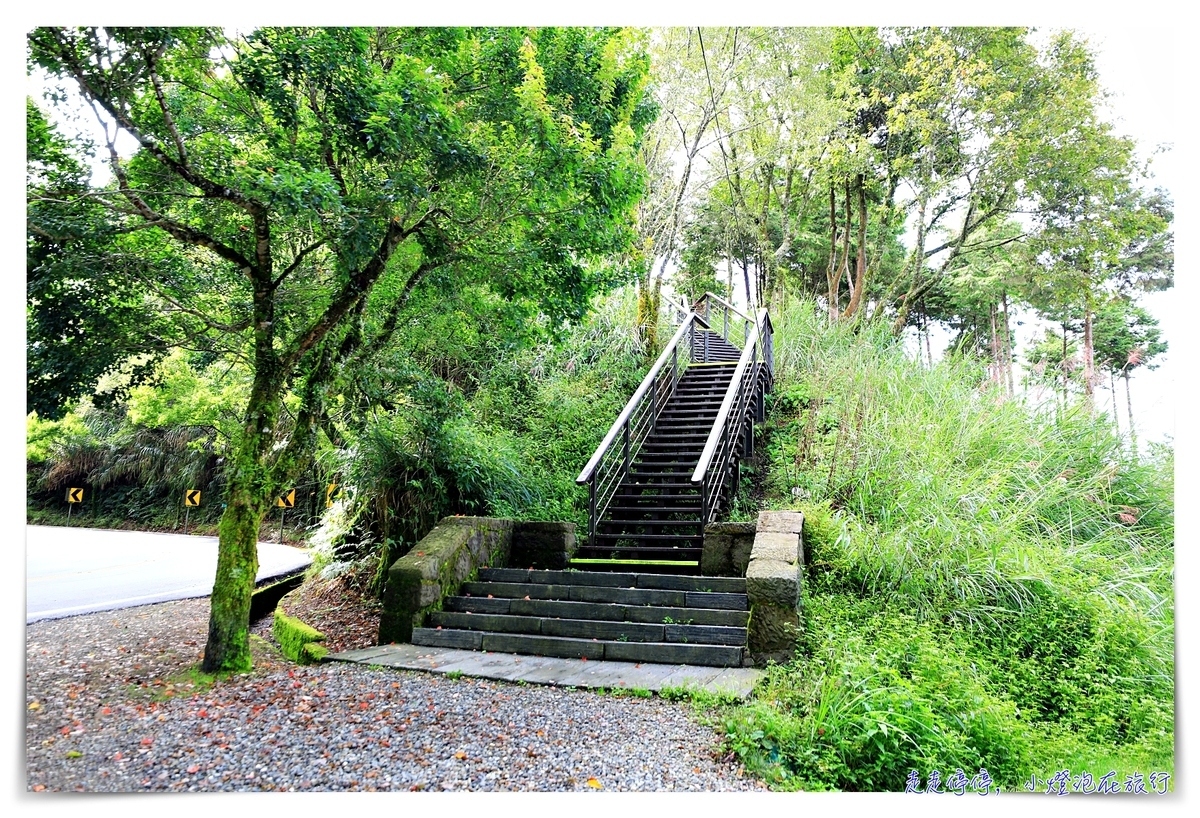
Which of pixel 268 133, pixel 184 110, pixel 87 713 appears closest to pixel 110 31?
pixel 184 110

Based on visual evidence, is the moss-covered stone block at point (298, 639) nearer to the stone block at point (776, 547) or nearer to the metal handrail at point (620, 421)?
the metal handrail at point (620, 421)

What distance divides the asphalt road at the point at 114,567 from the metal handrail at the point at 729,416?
13.1 feet

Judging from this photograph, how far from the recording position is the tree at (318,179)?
3531mm

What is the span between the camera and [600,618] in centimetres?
457

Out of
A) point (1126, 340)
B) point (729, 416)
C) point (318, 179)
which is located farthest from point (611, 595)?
point (1126, 340)

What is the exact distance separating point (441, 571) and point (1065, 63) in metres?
6.88

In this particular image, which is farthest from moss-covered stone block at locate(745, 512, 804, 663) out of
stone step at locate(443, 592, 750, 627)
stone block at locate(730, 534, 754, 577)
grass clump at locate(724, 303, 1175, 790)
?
stone block at locate(730, 534, 754, 577)

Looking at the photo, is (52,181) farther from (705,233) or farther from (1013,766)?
(705,233)

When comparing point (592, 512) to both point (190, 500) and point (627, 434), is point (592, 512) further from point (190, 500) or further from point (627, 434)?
point (190, 500)

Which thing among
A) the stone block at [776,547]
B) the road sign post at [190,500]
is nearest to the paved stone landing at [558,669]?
the stone block at [776,547]

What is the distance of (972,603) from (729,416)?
336 centimetres

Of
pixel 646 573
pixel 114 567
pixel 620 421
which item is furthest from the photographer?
pixel 620 421

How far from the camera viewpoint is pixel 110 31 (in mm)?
3398

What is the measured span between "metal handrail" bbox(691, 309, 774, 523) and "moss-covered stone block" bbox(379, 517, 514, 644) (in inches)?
67.6
